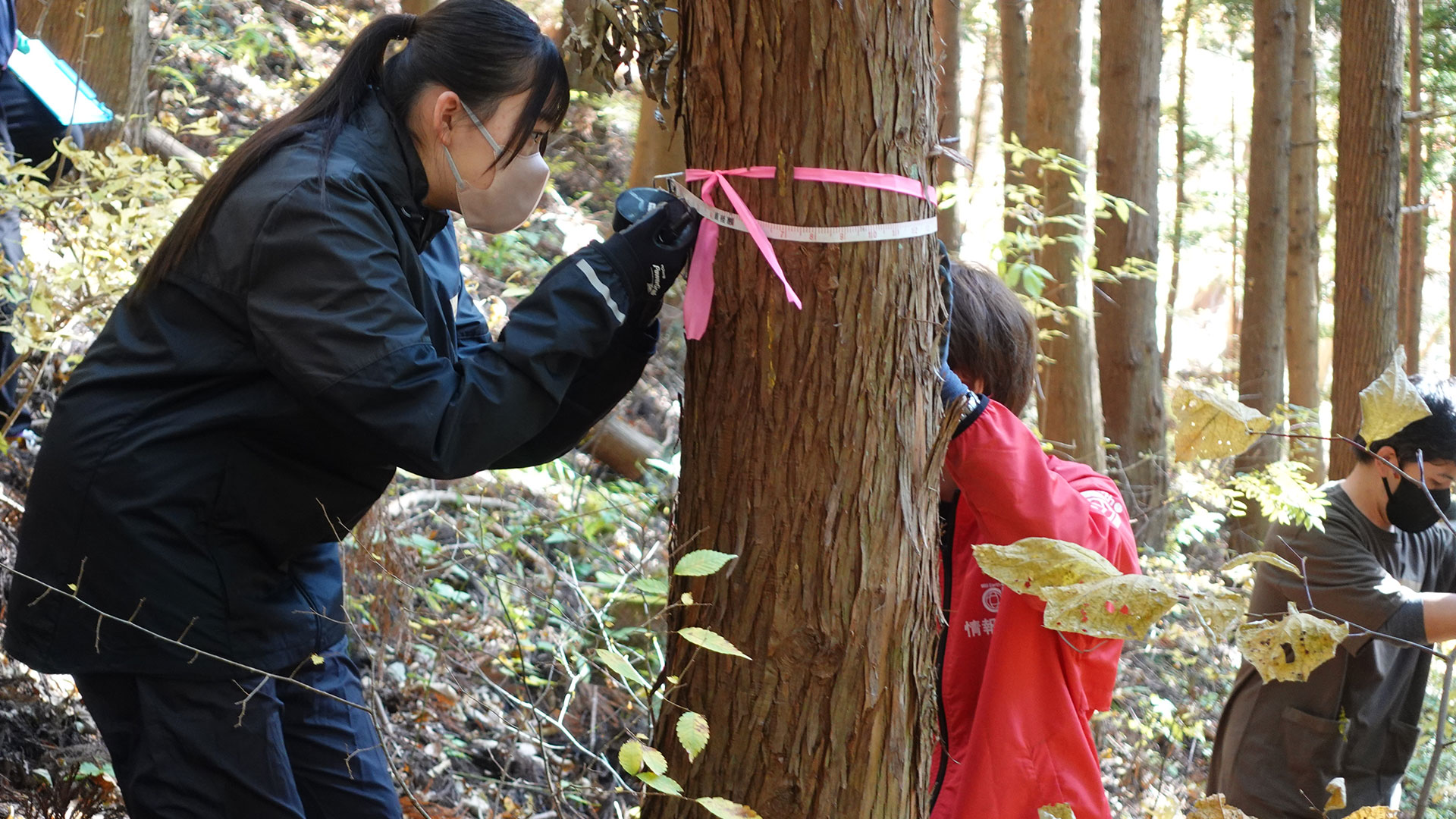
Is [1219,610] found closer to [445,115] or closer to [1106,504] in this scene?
[1106,504]

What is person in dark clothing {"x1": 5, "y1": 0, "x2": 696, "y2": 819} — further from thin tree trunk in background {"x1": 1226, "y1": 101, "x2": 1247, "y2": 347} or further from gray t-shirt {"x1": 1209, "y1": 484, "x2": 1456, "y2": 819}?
thin tree trunk in background {"x1": 1226, "y1": 101, "x2": 1247, "y2": 347}

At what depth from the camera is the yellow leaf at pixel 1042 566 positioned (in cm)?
145

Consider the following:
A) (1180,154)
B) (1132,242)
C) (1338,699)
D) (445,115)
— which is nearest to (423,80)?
(445,115)

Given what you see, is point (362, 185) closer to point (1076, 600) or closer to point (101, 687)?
point (101, 687)

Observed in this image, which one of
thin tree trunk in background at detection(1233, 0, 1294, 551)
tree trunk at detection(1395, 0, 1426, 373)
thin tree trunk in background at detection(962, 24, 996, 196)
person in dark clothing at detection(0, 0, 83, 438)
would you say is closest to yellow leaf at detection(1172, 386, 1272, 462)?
person in dark clothing at detection(0, 0, 83, 438)

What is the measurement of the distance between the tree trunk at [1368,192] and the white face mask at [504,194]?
4.93 meters

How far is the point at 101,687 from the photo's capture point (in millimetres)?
1775

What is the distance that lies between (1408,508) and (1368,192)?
128 inches

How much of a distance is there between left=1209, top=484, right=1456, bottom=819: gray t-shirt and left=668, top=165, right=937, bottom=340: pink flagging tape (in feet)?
A: 6.33

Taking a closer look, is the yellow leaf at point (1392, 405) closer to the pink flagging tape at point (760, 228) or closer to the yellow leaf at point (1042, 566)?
the yellow leaf at point (1042, 566)

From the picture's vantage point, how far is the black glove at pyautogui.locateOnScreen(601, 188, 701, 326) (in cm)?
168

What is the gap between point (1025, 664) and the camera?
6.55 feet

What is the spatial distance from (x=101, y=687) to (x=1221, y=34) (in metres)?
20.3

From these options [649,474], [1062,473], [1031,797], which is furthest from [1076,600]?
[649,474]
